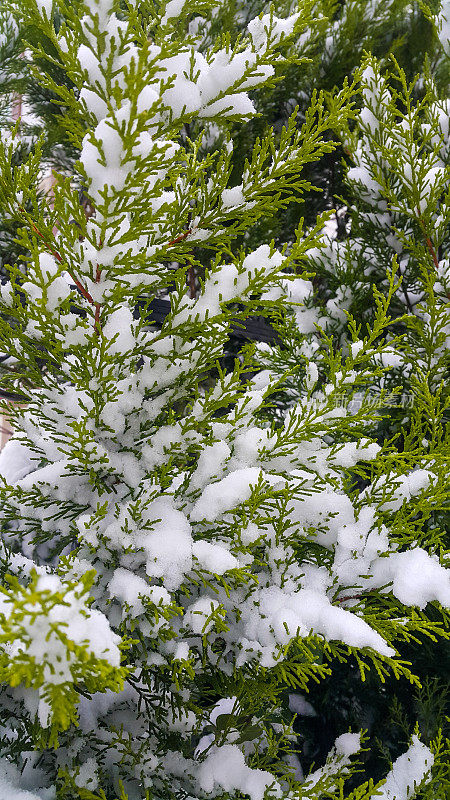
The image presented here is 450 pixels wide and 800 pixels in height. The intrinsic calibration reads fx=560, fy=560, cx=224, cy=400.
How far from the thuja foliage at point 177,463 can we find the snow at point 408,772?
371mm

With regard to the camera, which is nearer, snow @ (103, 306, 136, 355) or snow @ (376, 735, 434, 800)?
snow @ (103, 306, 136, 355)

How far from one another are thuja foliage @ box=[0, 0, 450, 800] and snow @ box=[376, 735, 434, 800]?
0.37 m

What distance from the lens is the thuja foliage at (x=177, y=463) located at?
5.52 feet

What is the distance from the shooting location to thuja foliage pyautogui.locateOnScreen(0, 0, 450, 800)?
1684mm

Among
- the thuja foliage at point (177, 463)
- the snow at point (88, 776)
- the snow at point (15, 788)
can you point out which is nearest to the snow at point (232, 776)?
the thuja foliage at point (177, 463)

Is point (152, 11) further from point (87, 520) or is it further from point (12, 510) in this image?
point (12, 510)

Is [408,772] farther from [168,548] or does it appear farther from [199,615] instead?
[168,548]

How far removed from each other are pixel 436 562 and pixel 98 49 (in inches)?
74.8

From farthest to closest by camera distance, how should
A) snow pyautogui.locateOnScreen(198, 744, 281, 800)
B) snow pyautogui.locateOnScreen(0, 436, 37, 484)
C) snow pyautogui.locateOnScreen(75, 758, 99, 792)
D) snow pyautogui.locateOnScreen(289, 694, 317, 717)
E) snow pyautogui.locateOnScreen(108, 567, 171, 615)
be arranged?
snow pyautogui.locateOnScreen(289, 694, 317, 717)
snow pyautogui.locateOnScreen(0, 436, 37, 484)
snow pyautogui.locateOnScreen(198, 744, 281, 800)
snow pyautogui.locateOnScreen(75, 758, 99, 792)
snow pyautogui.locateOnScreen(108, 567, 171, 615)

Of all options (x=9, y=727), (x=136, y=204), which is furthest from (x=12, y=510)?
(x=136, y=204)

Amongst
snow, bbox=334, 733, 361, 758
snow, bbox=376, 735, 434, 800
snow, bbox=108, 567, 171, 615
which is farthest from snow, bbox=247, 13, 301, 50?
snow, bbox=376, 735, 434, 800

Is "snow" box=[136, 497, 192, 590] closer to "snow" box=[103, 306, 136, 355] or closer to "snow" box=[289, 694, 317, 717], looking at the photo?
"snow" box=[103, 306, 136, 355]

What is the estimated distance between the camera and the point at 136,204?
1515 millimetres

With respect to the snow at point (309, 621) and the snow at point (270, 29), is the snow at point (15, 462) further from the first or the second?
the snow at point (270, 29)
